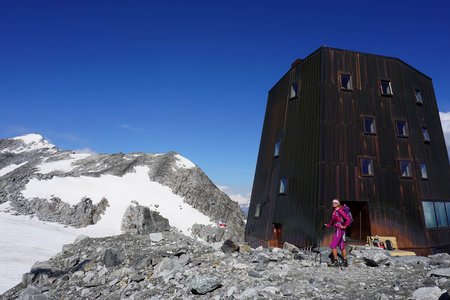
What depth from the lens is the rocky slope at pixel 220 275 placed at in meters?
9.23

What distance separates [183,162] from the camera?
7256 cm

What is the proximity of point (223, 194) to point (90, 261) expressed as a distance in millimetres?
→ 55027

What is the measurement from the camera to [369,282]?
994 centimetres

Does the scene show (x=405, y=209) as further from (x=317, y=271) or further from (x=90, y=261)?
(x=90, y=261)

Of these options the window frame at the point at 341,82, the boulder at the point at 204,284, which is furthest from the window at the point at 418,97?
the boulder at the point at 204,284

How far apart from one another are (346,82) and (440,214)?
12.0 m

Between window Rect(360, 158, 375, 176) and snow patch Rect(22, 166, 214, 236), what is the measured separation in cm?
3178

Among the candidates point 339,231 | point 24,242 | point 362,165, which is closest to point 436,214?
point 362,165

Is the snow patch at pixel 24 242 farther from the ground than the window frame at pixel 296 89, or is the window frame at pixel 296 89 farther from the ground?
the window frame at pixel 296 89

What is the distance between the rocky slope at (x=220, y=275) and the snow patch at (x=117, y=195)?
25605 mm

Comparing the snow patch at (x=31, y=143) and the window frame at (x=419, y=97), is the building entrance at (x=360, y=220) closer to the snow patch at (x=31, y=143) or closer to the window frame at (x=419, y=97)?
the window frame at (x=419, y=97)

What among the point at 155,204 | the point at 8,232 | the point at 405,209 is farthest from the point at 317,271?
the point at 155,204

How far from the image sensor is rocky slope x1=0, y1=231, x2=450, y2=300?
9227 millimetres

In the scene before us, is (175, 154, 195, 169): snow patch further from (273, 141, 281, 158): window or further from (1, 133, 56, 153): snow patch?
(1, 133, 56, 153): snow patch
